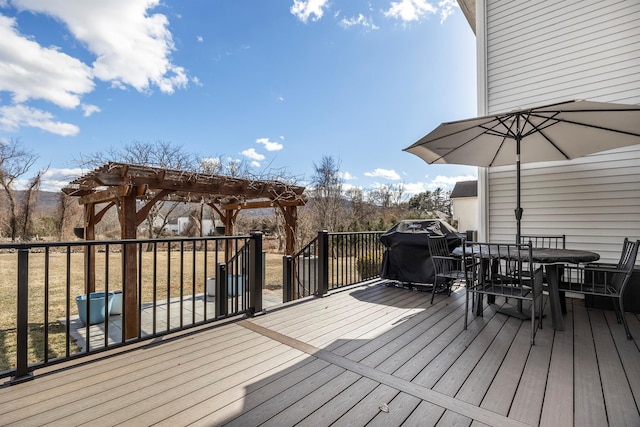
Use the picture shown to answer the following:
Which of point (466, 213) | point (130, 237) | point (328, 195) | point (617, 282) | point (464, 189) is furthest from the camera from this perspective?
point (464, 189)

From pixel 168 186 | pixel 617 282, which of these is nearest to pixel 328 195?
pixel 168 186

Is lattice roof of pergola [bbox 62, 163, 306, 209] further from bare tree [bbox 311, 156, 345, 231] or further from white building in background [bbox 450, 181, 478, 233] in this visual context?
white building in background [bbox 450, 181, 478, 233]

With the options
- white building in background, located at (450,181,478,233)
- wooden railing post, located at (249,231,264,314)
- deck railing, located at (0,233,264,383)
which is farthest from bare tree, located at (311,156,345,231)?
white building in background, located at (450,181,478,233)

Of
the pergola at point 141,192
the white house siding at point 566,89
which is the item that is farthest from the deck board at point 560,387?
the pergola at point 141,192

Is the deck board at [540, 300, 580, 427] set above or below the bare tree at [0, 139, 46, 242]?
below

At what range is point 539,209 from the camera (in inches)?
170

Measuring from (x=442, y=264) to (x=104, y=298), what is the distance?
4.31 m

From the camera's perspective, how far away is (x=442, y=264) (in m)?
3.87

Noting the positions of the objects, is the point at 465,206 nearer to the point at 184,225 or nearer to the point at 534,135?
the point at 184,225

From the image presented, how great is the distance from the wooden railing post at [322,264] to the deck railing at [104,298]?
1004mm

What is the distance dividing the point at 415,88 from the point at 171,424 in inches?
369

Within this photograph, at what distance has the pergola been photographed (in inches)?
170

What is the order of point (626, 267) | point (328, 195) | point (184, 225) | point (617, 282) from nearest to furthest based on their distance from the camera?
point (626, 267), point (617, 282), point (328, 195), point (184, 225)

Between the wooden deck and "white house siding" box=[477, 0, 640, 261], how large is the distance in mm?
1607
